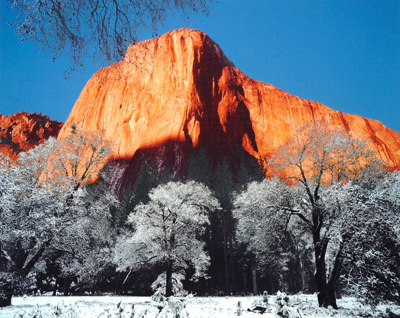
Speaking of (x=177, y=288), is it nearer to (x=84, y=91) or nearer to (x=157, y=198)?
(x=157, y=198)

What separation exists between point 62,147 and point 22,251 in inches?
234

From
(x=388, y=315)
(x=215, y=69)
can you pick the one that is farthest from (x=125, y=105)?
(x=388, y=315)

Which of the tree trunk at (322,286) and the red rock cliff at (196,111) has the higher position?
the red rock cliff at (196,111)

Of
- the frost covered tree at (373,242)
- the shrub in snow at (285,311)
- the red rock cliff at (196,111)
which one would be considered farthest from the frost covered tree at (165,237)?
the red rock cliff at (196,111)

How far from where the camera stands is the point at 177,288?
19812mm

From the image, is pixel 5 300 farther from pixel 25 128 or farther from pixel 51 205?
pixel 25 128

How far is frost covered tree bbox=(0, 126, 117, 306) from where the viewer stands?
1086 cm

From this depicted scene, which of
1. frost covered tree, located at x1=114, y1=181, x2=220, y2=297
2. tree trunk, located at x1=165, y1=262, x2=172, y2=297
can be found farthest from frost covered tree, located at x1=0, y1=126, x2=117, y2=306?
tree trunk, located at x1=165, y1=262, x2=172, y2=297

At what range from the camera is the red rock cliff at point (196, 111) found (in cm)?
6800

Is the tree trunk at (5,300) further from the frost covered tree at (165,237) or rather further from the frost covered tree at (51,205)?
the frost covered tree at (165,237)

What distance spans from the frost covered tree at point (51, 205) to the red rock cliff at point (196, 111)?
142 ft

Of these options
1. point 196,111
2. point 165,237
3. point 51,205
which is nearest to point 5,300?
point 51,205

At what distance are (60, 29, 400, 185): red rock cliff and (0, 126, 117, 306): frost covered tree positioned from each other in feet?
142

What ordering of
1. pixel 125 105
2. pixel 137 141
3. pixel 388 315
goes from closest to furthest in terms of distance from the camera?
1. pixel 388 315
2. pixel 137 141
3. pixel 125 105
